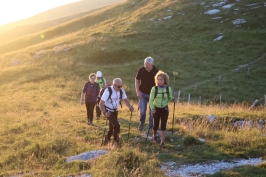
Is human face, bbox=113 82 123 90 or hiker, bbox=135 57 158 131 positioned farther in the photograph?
hiker, bbox=135 57 158 131

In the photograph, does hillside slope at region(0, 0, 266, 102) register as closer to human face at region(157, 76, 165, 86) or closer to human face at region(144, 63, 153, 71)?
human face at region(144, 63, 153, 71)

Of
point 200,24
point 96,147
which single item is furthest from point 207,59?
point 96,147

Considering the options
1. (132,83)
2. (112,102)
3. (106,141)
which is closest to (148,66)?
(112,102)

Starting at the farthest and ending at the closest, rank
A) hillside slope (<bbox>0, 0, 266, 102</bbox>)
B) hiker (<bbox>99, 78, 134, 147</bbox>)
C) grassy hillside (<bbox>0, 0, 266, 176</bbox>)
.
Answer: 1. hillside slope (<bbox>0, 0, 266, 102</bbox>)
2. hiker (<bbox>99, 78, 134, 147</bbox>)
3. grassy hillside (<bbox>0, 0, 266, 176</bbox>)

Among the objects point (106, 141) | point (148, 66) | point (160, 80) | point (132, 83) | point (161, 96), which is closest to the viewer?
point (160, 80)

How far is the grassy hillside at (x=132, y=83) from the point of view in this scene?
923 centimetres

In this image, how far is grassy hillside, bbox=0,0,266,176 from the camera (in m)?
9.23

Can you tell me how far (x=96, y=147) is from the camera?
396 inches

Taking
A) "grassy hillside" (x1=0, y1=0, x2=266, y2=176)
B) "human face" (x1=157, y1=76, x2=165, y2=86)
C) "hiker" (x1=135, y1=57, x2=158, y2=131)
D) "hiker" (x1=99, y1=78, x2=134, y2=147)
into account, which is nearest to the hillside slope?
"grassy hillside" (x1=0, y1=0, x2=266, y2=176)

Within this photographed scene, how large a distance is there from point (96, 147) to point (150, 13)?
183 ft

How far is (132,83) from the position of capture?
33.3 m

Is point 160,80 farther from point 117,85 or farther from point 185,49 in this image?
point 185,49

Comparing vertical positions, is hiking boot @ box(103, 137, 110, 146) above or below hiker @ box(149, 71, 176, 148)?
below

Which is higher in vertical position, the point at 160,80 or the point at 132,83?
the point at 160,80
